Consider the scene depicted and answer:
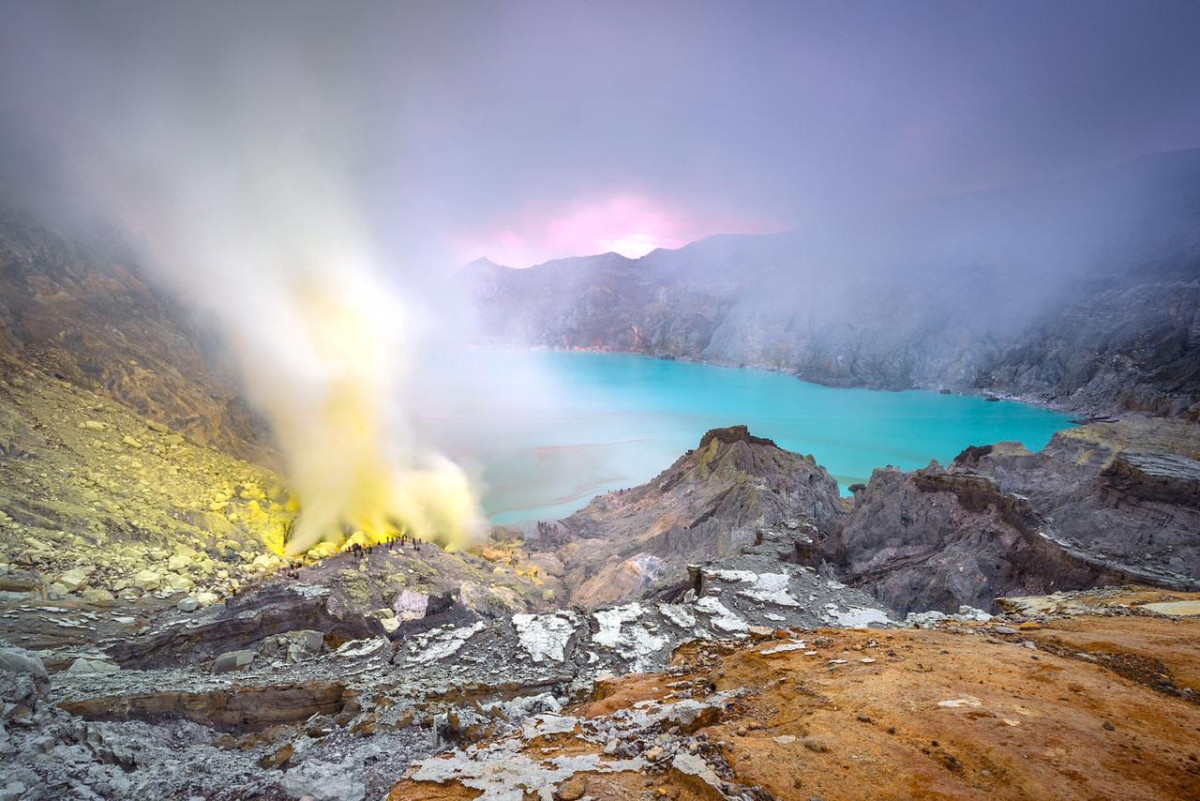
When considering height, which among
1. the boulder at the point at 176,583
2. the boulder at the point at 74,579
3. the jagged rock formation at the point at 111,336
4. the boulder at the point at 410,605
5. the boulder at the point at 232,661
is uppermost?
the jagged rock formation at the point at 111,336

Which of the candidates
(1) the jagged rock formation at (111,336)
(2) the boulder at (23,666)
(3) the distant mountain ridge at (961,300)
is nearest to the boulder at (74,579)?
(2) the boulder at (23,666)

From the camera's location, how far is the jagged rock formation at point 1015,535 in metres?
11.8

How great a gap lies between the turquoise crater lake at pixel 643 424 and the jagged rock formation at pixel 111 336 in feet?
48.9

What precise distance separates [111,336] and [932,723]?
2390cm

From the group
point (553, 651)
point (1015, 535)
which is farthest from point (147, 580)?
point (1015, 535)

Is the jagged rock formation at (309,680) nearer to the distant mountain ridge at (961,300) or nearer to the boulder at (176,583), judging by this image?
the boulder at (176,583)

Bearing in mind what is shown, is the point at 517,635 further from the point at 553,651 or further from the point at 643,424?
the point at 643,424

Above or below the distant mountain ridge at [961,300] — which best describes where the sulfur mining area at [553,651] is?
below

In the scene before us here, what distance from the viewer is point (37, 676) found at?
199 inches

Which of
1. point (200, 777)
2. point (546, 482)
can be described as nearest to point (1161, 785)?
point (200, 777)

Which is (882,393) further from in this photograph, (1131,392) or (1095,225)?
(1095,225)

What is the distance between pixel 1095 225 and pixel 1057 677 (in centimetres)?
14290

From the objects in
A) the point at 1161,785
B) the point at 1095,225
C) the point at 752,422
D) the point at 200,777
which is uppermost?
the point at 1095,225

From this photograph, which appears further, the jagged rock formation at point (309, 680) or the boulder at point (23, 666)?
→ the boulder at point (23, 666)
